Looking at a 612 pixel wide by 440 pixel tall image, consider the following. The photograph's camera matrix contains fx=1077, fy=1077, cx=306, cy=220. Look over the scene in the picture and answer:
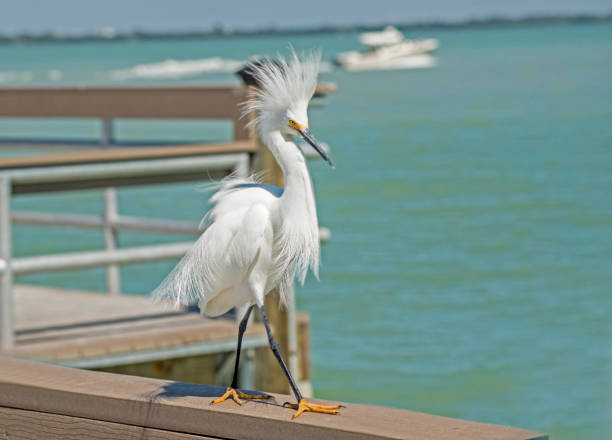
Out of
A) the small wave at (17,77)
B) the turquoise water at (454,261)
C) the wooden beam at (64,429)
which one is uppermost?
the small wave at (17,77)

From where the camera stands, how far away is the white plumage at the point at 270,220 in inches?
85.7

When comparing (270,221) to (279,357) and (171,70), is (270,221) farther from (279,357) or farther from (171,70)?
(171,70)

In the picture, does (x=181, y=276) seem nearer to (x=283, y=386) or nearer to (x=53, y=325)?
(x=283, y=386)

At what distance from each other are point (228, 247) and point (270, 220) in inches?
4.2

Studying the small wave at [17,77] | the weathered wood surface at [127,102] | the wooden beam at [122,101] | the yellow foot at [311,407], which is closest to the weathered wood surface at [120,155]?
the weathered wood surface at [127,102]

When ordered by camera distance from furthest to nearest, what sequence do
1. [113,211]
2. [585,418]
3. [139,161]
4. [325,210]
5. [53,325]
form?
[325,210], [585,418], [113,211], [53,325], [139,161]

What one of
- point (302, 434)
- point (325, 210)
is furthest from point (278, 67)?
point (325, 210)

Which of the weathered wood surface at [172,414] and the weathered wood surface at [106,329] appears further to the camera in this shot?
the weathered wood surface at [106,329]

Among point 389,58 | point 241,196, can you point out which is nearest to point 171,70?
point 389,58

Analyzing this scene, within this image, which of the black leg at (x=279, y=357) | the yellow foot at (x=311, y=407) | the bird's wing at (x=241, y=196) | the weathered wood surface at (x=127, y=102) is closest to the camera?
the yellow foot at (x=311, y=407)

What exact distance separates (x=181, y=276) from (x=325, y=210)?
56.5ft

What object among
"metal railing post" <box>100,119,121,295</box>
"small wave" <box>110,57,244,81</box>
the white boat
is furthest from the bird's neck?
the white boat

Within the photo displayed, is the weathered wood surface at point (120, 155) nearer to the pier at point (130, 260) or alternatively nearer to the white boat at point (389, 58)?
the pier at point (130, 260)

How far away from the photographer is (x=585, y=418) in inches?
322
